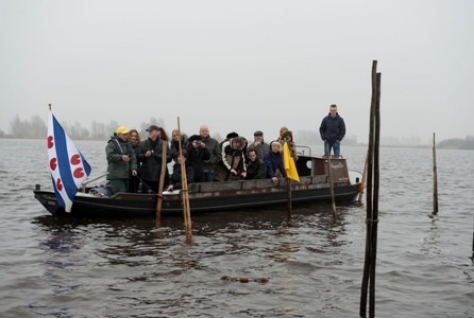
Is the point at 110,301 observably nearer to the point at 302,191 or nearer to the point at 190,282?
the point at 190,282

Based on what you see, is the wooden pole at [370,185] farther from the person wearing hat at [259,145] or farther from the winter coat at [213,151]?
the person wearing hat at [259,145]

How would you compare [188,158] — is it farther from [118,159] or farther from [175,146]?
[118,159]

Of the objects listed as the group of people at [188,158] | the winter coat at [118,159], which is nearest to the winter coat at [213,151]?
the group of people at [188,158]

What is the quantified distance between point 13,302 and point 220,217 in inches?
313

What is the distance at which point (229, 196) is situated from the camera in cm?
1605

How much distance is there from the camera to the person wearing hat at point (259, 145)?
16.8 meters

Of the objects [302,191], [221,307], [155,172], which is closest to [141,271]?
[221,307]

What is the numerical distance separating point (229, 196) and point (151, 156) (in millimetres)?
2821

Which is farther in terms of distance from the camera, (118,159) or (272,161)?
(272,161)

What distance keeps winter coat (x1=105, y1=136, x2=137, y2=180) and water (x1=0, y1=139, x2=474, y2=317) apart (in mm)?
1284

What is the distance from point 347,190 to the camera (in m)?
19.6

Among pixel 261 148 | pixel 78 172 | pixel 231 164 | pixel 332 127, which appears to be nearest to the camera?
pixel 78 172

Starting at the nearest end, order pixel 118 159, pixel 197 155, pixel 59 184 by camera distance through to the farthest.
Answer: pixel 59 184, pixel 118 159, pixel 197 155

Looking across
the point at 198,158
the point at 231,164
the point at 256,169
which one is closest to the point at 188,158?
the point at 198,158
